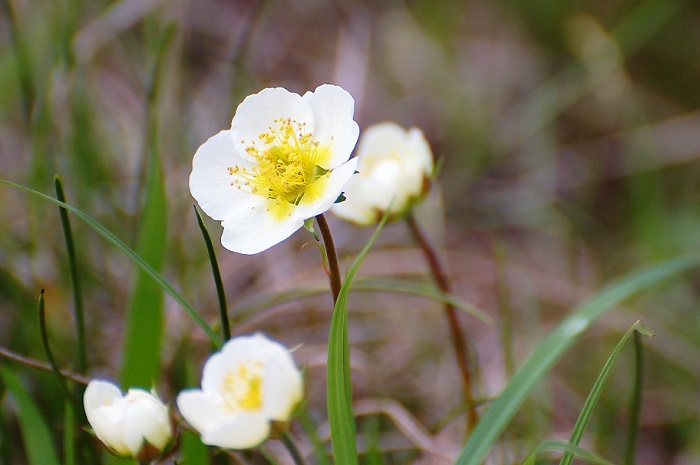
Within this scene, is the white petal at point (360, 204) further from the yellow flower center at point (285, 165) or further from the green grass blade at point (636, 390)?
the green grass blade at point (636, 390)

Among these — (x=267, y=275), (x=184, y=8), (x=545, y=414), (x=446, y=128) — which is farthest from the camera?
(x=184, y=8)

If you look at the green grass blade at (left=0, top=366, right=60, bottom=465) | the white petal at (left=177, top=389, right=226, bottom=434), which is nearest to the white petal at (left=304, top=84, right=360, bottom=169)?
the white petal at (left=177, top=389, right=226, bottom=434)

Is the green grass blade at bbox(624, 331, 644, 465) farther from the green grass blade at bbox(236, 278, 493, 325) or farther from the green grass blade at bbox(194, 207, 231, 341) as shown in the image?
the green grass blade at bbox(194, 207, 231, 341)

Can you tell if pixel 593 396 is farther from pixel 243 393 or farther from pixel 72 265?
pixel 72 265

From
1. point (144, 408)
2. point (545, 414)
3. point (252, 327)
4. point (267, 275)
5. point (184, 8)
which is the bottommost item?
point (144, 408)

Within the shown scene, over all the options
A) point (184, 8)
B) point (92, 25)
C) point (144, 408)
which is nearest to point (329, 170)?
point (144, 408)

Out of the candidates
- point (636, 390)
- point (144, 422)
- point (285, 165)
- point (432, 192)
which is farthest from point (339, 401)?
point (432, 192)

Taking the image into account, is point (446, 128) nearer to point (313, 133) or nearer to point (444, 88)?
point (444, 88)

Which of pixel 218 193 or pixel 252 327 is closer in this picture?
pixel 218 193
